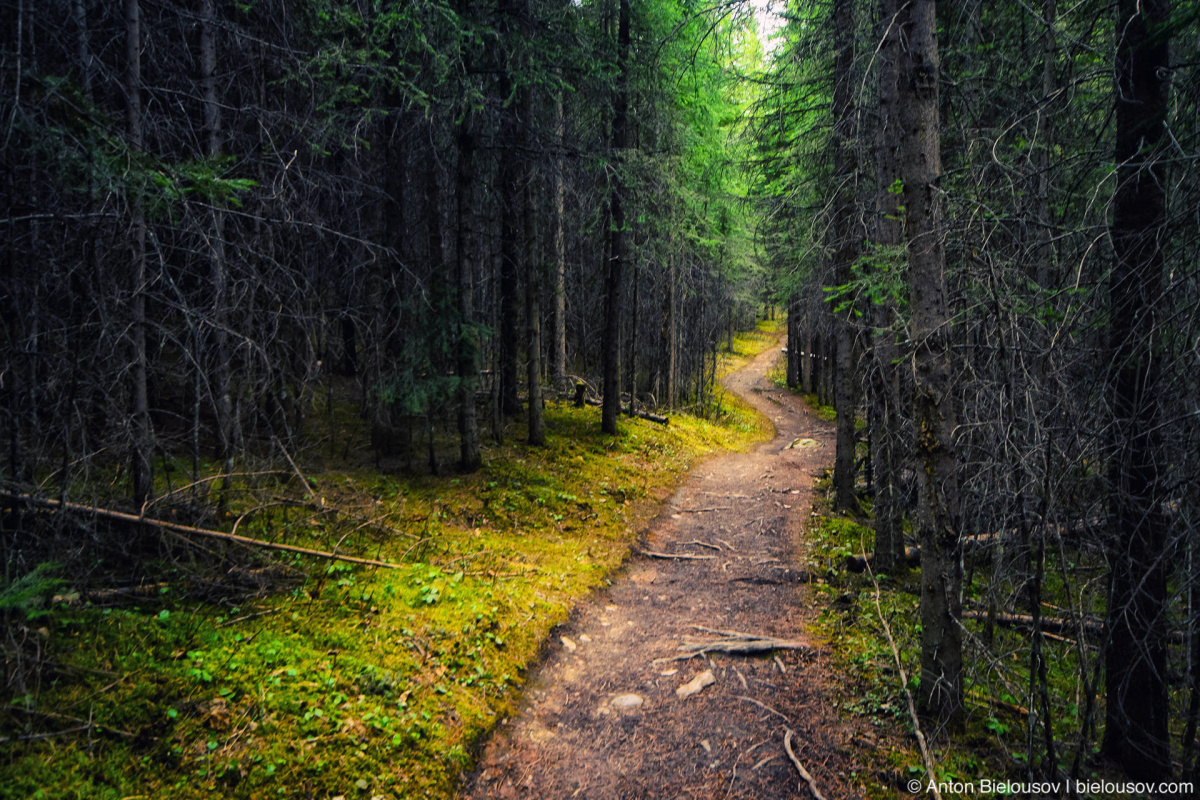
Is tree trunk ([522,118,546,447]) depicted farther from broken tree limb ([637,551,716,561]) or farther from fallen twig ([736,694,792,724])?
fallen twig ([736,694,792,724])

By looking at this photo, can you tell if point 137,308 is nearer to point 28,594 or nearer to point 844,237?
point 28,594

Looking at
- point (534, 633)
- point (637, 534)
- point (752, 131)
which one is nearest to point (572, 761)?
point (534, 633)

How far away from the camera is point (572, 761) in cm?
453

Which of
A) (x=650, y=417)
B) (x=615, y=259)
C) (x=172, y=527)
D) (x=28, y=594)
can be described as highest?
(x=615, y=259)

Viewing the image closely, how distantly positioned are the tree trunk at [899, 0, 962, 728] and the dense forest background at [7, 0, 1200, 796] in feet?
0.08

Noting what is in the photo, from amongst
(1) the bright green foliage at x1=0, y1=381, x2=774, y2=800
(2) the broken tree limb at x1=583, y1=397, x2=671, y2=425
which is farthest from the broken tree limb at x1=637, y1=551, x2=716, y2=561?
(2) the broken tree limb at x1=583, y1=397, x2=671, y2=425

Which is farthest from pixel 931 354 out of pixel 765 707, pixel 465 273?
pixel 465 273

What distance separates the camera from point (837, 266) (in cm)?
979

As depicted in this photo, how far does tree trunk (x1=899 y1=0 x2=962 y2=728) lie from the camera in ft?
13.8

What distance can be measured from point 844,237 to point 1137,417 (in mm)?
6502

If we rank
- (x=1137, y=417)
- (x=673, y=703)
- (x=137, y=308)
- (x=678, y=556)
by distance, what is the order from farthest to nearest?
1. (x=678, y=556)
2. (x=673, y=703)
3. (x=137, y=308)
4. (x=1137, y=417)

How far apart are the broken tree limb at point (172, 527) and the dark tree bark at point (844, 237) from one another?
7387 millimetres

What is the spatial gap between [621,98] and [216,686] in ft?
44.9

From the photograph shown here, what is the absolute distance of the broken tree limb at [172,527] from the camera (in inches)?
151
